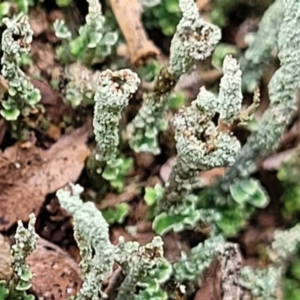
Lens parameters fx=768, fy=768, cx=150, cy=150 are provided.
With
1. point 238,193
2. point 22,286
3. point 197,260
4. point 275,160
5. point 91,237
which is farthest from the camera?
point 275,160

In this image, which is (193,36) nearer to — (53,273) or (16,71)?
(16,71)

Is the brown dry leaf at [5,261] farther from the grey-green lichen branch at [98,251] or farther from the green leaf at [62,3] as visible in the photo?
the green leaf at [62,3]

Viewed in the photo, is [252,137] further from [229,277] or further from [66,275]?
[66,275]

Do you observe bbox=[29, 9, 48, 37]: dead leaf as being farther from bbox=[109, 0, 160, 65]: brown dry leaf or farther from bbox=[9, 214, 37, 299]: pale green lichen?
bbox=[9, 214, 37, 299]: pale green lichen

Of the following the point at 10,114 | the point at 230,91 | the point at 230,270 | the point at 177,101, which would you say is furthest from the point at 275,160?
the point at 10,114

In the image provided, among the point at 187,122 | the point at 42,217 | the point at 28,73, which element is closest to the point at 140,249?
the point at 187,122

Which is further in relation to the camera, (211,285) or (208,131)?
(211,285)

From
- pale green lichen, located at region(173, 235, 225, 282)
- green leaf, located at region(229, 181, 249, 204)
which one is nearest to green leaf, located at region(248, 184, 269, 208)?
green leaf, located at region(229, 181, 249, 204)
